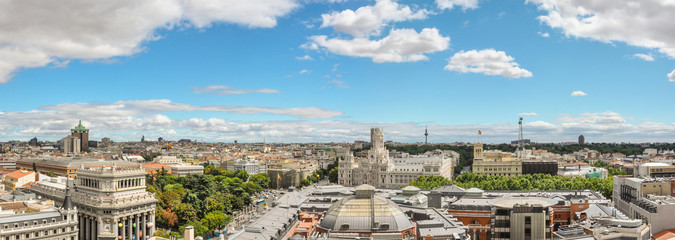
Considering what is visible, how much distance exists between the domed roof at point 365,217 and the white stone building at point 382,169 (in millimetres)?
113911

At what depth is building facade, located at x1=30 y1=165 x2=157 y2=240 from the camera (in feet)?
254

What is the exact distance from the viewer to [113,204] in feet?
253

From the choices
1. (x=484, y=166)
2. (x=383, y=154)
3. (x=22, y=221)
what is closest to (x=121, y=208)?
(x=22, y=221)

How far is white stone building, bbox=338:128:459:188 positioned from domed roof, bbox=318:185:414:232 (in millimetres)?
113911

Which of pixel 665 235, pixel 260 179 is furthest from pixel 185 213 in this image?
pixel 260 179

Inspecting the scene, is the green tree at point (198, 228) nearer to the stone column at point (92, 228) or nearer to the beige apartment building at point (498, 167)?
the stone column at point (92, 228)

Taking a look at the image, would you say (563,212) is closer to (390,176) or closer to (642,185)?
(642,185)

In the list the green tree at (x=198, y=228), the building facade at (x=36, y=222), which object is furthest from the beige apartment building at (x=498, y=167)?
the building facade at (x=36, y=222)

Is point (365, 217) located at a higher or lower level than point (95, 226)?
higher

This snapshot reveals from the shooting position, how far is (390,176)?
570 ft

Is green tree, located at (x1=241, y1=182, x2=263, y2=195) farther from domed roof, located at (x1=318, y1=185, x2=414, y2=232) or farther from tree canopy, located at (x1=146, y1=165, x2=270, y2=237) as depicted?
domed roof, located at (x1=318, y1=185, x2=414, y2=232)

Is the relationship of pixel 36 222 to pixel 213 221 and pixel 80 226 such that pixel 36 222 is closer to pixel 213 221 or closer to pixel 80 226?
pixel 80 226

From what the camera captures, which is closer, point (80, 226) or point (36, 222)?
point (36, 222)

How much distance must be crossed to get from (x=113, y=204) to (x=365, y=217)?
4258cm
